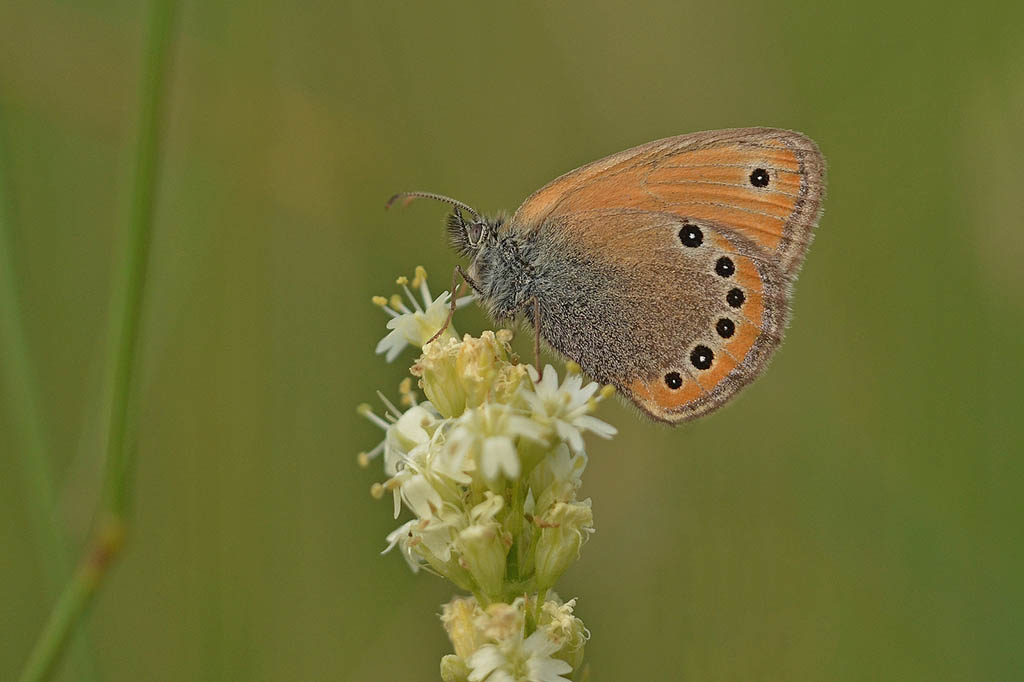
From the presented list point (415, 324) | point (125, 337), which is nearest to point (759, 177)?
point (415, 324)

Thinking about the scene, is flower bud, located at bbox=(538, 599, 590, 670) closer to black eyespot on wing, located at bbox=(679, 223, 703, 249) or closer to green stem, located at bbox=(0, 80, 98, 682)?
green stem, located at bbox=(0, 80, 98, 682)

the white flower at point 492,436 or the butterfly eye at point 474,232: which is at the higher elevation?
the butterfly eye at point 474,232

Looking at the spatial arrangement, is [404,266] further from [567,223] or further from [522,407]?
[522,407]

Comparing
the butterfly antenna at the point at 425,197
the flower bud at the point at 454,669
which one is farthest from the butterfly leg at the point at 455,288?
the flower bud at the point at 454,669

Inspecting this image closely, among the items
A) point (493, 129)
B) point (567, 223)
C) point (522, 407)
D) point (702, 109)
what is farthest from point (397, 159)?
point (522, 407)

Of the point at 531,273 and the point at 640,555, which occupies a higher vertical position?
the point at 531,273

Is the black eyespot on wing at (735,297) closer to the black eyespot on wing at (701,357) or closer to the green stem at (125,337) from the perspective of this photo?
the black eyespot on wing at (701,357)
